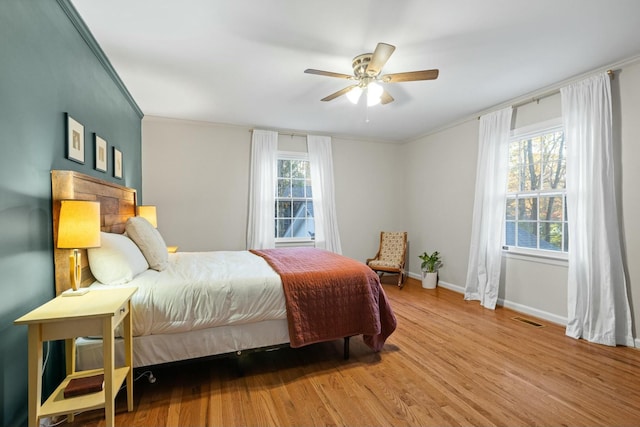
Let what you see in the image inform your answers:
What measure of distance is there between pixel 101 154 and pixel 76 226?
1237 millimetres

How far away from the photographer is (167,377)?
216 cm

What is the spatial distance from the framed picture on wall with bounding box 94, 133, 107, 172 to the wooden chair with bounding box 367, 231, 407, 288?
3810mm

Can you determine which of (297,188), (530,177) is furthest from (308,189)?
(530,177)

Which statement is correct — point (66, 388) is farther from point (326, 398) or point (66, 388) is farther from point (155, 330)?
point (326, 398)

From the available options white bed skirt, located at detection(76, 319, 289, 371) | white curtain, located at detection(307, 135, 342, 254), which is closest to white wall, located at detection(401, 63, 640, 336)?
white curtain, located at detection(307, 135, 342, 254)

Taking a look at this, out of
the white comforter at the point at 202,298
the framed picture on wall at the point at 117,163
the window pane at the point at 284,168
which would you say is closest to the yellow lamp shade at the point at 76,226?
the white comforter at the point at 202,298

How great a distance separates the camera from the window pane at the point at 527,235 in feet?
11.6

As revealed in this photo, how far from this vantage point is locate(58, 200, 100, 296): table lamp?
1.62 meters

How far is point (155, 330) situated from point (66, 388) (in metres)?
0.48

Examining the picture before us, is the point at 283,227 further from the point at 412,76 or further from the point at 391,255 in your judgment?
the point at 412,76

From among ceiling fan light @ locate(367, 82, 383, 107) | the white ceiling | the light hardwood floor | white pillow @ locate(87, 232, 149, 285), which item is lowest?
the light hardwood floor

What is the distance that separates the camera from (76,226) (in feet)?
5.38

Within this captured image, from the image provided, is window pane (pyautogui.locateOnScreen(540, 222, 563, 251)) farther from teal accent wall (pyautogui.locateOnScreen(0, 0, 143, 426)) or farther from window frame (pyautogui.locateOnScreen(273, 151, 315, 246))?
teal accent wall (pyautogui.locateOnScreen(0, 0, 143, 426))

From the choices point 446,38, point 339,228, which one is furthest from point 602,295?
point 339,228
